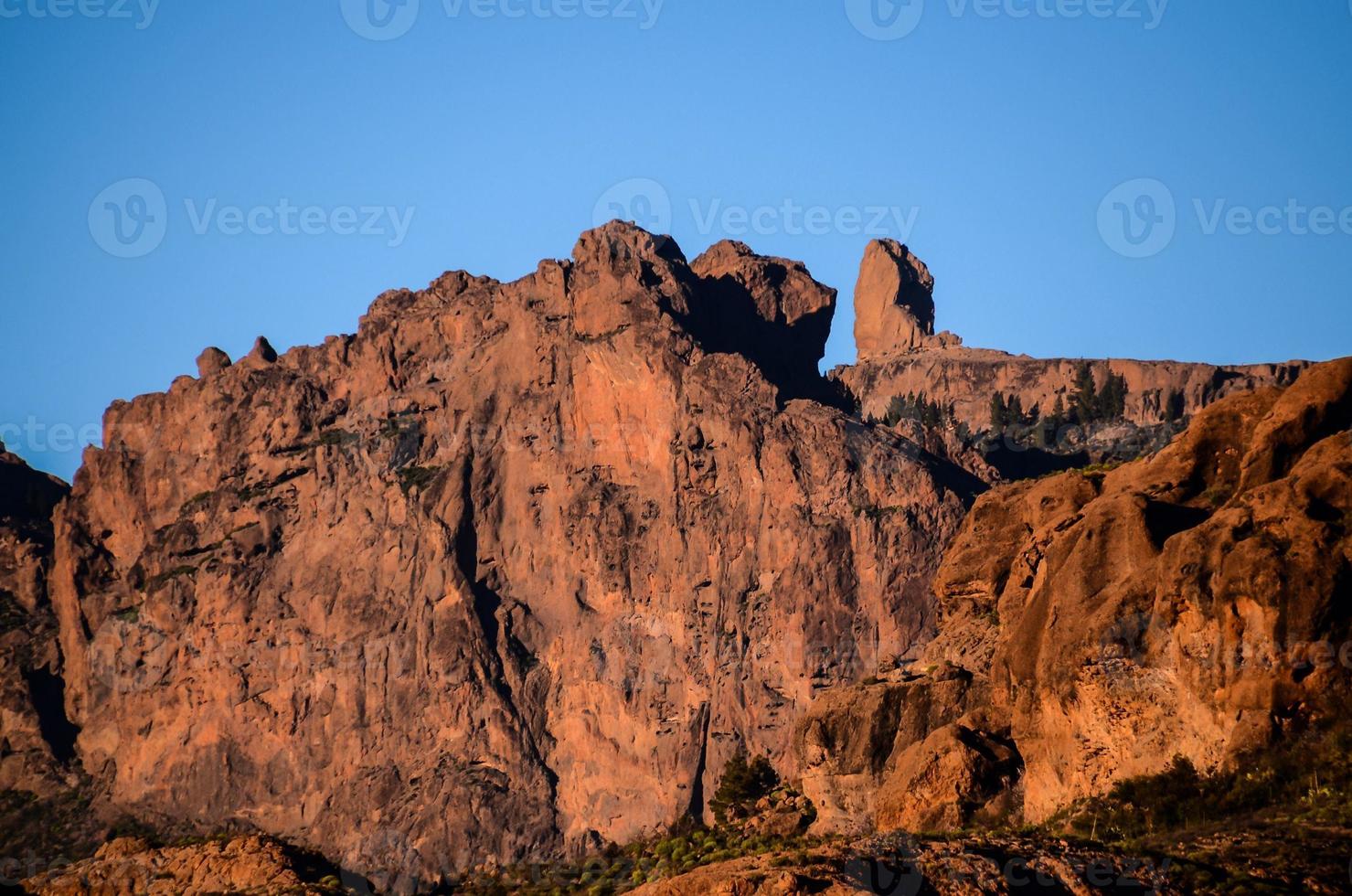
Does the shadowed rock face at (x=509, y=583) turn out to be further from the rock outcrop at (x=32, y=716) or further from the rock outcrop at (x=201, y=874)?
the rock outcrop at (x=201, y=874)

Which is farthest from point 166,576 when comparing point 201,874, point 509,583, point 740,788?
point 201,874

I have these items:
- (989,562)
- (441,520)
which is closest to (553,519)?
(441,520)

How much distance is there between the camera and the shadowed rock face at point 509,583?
544 feet

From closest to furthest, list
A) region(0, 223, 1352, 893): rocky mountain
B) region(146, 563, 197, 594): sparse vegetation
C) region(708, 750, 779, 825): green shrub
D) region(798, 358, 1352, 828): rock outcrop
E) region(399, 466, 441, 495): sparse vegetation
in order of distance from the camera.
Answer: region(798, 358, 1352, 828): rock outcrop, region(708, 750, 779, 825): green shrub, region(0, 223, 1352, 893): rocky mountain, region(399, 466, 441, 495): sparse vegetation, region(146, 563, 197, 594): sparse vegetation

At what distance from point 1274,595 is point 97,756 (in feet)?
472

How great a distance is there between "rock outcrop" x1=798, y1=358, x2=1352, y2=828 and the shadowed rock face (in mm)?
83272

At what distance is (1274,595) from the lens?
59.4 metres

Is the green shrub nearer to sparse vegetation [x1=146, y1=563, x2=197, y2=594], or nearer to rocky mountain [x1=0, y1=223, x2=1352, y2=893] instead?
rocky mountain [x1=0, y1=223, x2=1352, y2=893]

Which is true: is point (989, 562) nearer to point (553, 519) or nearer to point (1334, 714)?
point (1334, 714)

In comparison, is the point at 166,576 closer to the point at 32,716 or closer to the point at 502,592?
the point at 32,716

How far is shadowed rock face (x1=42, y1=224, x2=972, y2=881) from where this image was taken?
6526 inches

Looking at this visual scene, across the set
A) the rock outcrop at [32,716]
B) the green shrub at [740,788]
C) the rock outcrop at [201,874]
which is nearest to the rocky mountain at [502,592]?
the rock outcrop at [32,716]

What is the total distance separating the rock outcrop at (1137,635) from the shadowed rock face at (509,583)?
8327 centimetres

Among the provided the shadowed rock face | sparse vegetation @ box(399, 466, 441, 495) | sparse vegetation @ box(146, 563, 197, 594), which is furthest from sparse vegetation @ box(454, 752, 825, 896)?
sparse vegetation @ box(146, 563, 197, 594)
